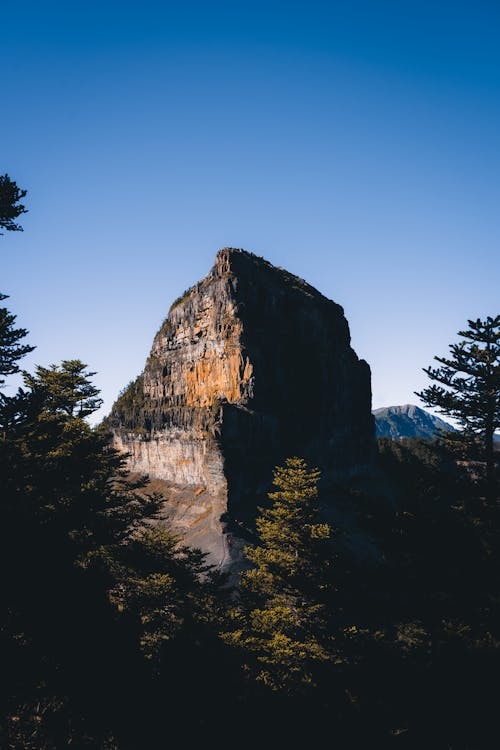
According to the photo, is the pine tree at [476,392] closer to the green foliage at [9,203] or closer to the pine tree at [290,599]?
the pine tree at [290,599]

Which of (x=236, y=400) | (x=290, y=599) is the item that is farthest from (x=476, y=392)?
(x=236, y=400)

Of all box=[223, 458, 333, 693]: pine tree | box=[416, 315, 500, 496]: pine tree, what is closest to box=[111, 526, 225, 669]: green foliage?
box=[223, 458, 333, 693]: pine tree

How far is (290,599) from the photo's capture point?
16.0 metres

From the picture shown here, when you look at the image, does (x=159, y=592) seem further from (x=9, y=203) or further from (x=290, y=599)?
(x=9, y=203)

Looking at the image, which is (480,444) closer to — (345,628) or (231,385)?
(345,628)

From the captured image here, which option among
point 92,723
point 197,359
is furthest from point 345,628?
point 197,359

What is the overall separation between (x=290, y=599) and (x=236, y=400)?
34.9 m

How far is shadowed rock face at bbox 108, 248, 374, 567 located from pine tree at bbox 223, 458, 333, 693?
20.5 metres

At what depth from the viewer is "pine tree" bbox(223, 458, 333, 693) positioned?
582 inches

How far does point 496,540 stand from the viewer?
41.0 feet

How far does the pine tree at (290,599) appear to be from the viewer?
1477cm

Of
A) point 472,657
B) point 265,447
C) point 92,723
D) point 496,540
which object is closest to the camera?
point 92,723

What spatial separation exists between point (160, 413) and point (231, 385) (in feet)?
40.4

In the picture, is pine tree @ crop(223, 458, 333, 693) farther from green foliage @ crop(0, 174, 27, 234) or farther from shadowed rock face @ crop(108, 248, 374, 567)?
shadowed rock face @ crop(108, 248, 374, 567)
